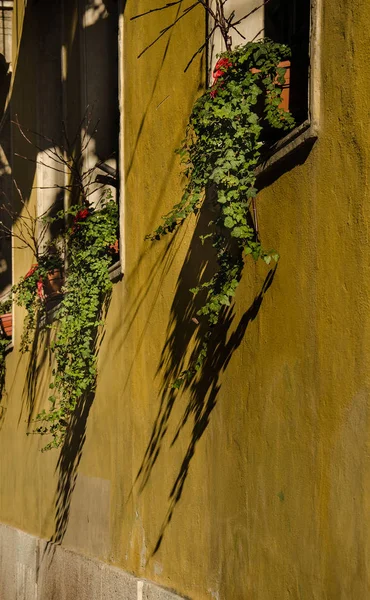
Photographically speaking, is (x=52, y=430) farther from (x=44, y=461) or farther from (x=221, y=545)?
(x=221, y=545)

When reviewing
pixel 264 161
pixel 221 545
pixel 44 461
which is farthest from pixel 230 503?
pixel 44 461

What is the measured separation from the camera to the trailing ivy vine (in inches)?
238

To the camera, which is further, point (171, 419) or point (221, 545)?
point (171, 419)

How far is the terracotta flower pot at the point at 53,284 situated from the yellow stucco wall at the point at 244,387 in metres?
1.57

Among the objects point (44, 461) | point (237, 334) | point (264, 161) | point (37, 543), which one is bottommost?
point (37, 543)

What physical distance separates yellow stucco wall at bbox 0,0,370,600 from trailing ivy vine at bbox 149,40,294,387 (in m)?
0.11

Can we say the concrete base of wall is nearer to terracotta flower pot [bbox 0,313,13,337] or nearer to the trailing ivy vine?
terracotta flower pot [bbox 0,313,13,337]

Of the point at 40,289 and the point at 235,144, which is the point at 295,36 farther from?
the point at 40,289

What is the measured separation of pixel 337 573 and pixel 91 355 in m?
4.33

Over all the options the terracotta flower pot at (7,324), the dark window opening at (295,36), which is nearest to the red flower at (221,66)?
the dark window opening at (295,36)

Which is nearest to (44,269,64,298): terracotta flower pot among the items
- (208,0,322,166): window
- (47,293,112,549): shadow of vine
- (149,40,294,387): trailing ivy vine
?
(47,293,112,549): shadow of vine

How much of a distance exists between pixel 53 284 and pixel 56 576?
2625mm

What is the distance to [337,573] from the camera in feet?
16.6

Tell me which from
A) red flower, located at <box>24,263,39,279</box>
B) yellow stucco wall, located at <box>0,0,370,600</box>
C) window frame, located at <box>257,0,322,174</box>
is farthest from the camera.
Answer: red flower, located at <box>24,263,39,279</box>
